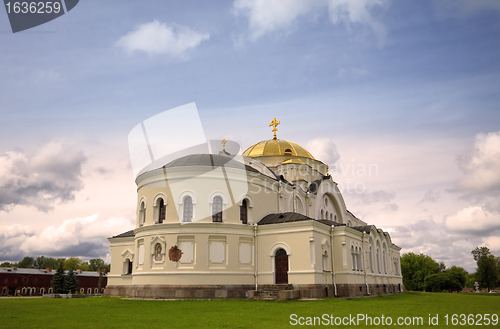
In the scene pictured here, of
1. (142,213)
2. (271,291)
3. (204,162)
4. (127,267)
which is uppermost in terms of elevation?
(204,162)

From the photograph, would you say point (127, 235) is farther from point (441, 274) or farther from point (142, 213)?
point (441, 274)

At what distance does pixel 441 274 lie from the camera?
2628 inches

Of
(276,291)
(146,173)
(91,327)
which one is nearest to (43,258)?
(146,173)

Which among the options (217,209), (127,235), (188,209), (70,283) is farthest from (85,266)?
(217,209)

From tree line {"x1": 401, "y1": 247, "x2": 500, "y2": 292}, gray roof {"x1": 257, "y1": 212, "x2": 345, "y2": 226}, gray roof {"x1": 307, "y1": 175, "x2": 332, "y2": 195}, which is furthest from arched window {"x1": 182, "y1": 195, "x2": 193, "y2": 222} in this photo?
tree line {"x1": 401, "y1": 247, "x2": 500, "y2": 292}

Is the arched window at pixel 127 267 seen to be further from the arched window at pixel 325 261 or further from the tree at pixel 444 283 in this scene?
the tree at pixel 444 283

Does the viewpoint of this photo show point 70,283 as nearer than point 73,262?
Yes

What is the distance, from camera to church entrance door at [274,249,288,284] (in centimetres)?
2667

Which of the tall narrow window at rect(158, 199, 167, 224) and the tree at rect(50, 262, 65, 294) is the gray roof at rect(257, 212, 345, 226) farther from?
the tree at rect(50, 262, 65, 294)

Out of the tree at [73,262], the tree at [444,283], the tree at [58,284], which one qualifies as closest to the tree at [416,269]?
the tree at [444,283]

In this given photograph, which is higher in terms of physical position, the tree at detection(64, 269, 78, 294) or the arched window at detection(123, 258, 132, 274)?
the arched window at detection(123, 258, 132, 274)

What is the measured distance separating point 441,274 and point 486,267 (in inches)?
349

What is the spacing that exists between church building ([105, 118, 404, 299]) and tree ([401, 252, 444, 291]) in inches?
1947

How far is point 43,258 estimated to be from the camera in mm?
117812
